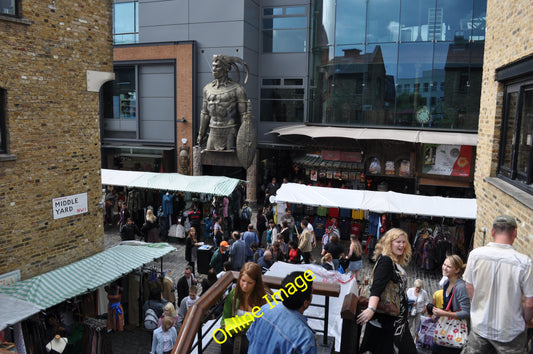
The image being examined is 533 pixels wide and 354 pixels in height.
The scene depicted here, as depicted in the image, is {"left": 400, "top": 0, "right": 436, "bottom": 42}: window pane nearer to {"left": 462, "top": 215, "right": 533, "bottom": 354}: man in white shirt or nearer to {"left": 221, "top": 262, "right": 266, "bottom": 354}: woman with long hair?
{"left": 462, "top": 215, "right": 533, "bottom": 354}: man in white shirt

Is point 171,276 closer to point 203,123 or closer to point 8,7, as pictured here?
point 8,7


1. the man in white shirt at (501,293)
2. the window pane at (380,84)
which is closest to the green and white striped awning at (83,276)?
the man in white shirt at (501,293)

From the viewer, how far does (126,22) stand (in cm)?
2494

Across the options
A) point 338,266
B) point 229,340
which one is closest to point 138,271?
point 338,266

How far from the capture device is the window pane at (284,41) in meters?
23.0

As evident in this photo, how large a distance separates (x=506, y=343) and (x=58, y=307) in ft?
27.8

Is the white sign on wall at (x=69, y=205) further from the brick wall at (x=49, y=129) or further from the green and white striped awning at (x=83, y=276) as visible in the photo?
the green and white striped awning at (x=83, y=276)

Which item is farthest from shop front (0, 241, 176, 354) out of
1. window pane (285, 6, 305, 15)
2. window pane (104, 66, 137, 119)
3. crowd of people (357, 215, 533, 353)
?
window pane (285, 6, 305, 15)

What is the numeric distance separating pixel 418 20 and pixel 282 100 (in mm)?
7987

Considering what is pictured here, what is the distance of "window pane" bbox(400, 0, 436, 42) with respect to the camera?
1875 centimetres

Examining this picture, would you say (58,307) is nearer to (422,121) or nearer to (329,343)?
(329,343)

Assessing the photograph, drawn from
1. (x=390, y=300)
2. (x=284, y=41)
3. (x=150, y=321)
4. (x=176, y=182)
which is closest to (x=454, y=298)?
(x=390, y=300)

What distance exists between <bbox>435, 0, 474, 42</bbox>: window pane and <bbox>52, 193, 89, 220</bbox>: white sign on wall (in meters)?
16.0

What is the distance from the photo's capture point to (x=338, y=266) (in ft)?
35.7
